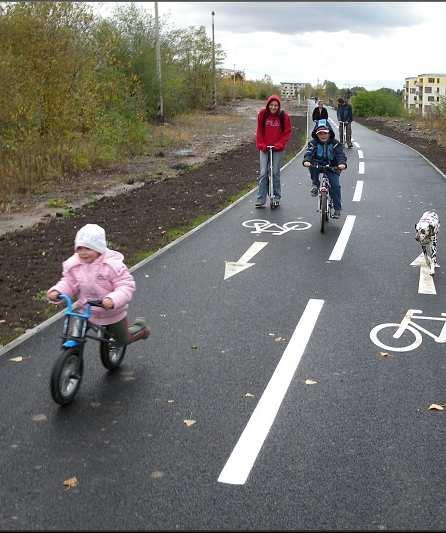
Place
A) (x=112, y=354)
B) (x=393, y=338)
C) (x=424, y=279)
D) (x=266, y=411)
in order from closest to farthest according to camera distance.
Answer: (x=266, y=411), (x=112, y=354), (x=393, y=338), (x=424, y=279)

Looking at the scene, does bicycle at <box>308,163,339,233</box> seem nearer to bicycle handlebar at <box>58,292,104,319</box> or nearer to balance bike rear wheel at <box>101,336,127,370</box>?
balance bike rear wheel at <box>101,336,127,370</box>

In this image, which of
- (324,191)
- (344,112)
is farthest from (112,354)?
(344,112)

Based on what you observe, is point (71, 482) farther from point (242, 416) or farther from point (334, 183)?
point (334, 183)

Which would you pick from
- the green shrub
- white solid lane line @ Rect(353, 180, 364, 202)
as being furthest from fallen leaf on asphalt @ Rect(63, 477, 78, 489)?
the green shrub

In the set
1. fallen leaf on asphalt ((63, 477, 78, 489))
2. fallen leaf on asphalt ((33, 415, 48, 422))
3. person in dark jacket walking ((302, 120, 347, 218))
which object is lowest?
fallen leaf on asphalt ((63, 477, 78, 489))

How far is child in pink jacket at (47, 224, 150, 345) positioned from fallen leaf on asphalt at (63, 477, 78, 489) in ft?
4.64

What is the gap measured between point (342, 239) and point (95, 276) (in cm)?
635

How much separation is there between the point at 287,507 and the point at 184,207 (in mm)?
10457

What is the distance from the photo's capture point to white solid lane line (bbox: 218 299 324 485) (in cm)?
395

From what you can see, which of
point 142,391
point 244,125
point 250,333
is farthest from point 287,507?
point 244,125

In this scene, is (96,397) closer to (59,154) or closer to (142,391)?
(142,391)

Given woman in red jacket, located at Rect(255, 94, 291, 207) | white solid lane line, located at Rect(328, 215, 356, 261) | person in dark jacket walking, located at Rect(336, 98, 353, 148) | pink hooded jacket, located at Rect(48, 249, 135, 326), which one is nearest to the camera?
pink hooded jacket, located at Rect(48, 249, 135, 326)

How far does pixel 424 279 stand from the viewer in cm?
820

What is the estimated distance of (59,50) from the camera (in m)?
17.7
